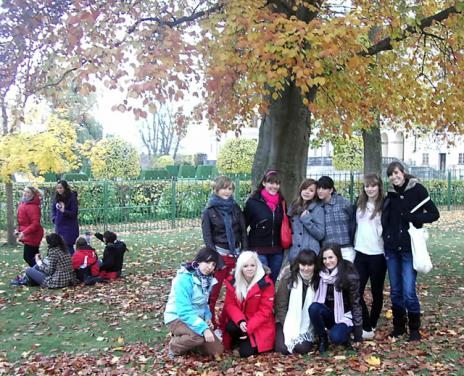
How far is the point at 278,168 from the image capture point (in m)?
7.88

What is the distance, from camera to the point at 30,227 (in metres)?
9.19

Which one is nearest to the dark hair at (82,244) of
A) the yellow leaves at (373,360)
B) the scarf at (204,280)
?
the scarf at (204,280)

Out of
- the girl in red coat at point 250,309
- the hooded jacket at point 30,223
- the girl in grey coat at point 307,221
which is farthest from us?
the hooded jacket at point 30,223

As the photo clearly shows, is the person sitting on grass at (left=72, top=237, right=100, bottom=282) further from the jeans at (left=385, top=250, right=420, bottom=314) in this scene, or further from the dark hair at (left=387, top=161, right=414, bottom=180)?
the dark hair at (left=387, top=161, right=414, bottom=180)

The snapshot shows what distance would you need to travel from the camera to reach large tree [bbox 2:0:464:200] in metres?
6.70

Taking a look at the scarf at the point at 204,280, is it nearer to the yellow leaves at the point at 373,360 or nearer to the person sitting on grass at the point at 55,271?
the yellow leaves at the point at 373,360

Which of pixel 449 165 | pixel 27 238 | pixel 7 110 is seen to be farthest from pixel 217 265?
pixel 449 165

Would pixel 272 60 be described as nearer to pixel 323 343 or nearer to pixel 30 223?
pixel 323 343

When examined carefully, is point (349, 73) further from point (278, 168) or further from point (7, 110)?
point (7, 110)

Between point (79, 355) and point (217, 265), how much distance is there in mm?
1715

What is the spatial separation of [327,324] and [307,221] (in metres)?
1.07

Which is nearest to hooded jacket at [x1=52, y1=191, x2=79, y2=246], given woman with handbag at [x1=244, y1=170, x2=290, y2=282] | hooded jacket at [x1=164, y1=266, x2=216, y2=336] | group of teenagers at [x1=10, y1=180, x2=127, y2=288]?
group of teenagers at [x1=10, y1=180, x2=127, y2=288]

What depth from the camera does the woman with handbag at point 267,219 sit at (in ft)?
19.2

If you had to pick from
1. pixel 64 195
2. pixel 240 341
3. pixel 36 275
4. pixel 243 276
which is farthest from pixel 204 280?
pixel 64 195
